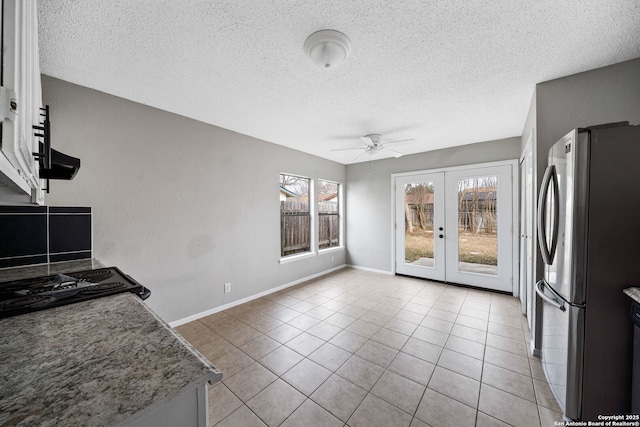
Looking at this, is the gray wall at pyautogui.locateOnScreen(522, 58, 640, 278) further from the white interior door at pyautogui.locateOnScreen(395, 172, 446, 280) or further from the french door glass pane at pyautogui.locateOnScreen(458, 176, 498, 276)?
the white interior door at pyautogui.locateOnScreen(395, 172, 446, 280)

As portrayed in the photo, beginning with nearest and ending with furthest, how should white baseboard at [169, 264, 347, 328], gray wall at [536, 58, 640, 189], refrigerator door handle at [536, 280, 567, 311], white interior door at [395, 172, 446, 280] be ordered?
refrigerator door handle at [536, 280, 567, 311] → gray wall at [536, 58, 640, 189] → white baseboard at [169, 264, 347, 328] → white interior door at [395, 172, 446, 280]

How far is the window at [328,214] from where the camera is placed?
5.02m

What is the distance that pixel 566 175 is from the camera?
4.91 feet

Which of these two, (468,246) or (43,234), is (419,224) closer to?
(468,246)

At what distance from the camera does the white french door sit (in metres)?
3.74

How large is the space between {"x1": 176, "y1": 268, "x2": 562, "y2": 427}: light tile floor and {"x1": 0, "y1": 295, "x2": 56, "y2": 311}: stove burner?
3.81 feet

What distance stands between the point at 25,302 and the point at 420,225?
15.6 feet

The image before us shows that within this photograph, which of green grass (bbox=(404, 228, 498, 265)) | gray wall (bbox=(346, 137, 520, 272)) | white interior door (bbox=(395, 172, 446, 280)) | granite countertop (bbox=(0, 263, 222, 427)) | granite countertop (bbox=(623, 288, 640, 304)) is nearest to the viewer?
granite countertop (bbox=(0, 263, 222, 427))

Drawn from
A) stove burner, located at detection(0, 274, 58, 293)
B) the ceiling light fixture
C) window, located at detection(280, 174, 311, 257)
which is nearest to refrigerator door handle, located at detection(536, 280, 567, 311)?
the ceiling light fixture

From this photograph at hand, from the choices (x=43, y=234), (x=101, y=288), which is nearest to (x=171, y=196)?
(x=43, y=234)

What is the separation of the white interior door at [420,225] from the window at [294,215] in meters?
1.80

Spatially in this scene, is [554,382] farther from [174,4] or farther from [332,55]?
[174,4]

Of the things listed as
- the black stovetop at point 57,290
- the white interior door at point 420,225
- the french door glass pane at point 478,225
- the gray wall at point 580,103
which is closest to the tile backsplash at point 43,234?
the black stovetop at point 57,290

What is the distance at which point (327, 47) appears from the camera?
1.58 m
